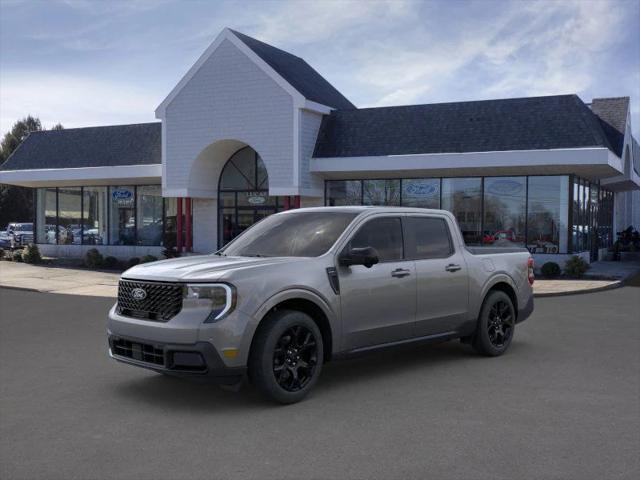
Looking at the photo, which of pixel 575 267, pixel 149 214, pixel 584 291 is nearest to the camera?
pixel 584 291

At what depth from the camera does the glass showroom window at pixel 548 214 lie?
22328mm

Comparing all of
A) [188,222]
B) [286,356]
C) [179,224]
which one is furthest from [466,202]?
[286,356]

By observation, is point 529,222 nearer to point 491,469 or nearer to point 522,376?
point 522,376

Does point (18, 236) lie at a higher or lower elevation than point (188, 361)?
higher

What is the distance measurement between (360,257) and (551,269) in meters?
15.7

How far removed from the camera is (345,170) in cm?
2325

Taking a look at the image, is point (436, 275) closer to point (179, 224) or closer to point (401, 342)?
point (401, 342)

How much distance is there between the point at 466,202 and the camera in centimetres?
2358

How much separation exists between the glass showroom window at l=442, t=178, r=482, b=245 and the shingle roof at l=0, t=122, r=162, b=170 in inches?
460

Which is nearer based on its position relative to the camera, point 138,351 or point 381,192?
point 138,351

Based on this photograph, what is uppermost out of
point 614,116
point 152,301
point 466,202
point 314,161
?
point 614,116

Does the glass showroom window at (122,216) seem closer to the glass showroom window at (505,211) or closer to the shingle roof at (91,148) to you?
the shingle roof at (91,148)

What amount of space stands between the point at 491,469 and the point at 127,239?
26430 millimetres

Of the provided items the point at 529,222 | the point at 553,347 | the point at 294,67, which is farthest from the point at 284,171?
the point at 553,347
